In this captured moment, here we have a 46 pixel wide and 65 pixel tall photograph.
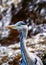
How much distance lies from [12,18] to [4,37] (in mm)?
1565

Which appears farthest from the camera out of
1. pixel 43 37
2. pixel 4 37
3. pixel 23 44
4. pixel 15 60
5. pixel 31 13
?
pixel 31 13

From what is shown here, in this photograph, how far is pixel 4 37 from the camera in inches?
413

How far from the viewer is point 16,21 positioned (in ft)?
37.7

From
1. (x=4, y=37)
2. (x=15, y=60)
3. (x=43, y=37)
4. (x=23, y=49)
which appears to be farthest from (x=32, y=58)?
(x=4, y=37)

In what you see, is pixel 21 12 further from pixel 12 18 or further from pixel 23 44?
pixel 23 44

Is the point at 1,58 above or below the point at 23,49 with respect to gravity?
below

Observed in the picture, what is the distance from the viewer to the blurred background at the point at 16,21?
8.89 m

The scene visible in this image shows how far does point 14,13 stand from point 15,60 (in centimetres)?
414

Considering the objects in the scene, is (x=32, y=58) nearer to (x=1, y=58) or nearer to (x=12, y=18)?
(x=1, y=58)

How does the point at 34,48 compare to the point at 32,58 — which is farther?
the point at 34,48

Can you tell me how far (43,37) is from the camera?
986cm

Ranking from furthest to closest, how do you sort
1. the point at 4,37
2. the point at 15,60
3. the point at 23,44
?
the point at 4,37, the point at 15,60, the point at 23,44

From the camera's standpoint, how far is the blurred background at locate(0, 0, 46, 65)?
8.89 meters

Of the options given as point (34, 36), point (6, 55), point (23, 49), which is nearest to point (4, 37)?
point (34, 36)
